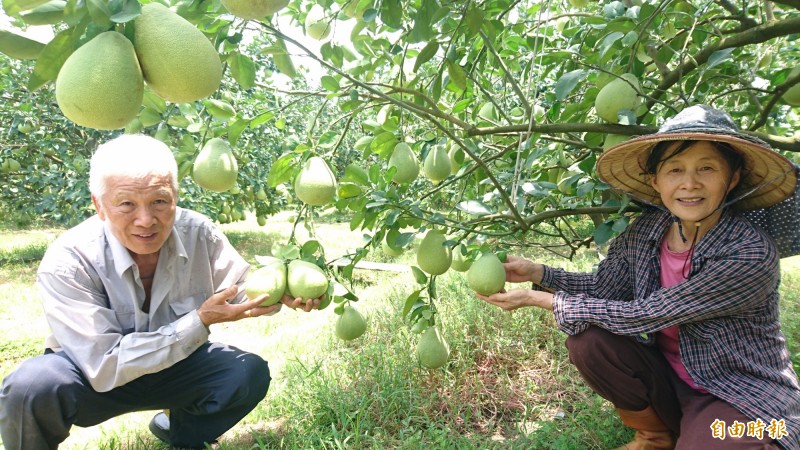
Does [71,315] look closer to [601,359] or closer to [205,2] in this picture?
[205,2]

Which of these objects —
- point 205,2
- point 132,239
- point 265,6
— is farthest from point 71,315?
point 265,6

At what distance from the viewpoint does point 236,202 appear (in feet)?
20.6

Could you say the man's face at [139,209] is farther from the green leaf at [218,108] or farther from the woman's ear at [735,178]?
the woman's ear at [735,178]

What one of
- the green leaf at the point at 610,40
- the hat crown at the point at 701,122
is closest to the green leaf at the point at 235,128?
the green leaf at the point at 610,40

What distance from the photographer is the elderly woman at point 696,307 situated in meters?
1.33

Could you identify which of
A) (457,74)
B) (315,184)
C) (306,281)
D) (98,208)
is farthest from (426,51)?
(98,208)

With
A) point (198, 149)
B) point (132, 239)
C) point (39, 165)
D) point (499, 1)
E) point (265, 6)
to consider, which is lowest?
point (39, 165)

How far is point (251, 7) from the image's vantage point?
0.78m

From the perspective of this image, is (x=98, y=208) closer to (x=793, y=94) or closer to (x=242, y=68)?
(x=242, y=68)

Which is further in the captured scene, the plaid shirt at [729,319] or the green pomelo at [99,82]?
the plaid shirt at [729,319]

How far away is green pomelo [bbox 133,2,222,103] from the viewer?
0.71m

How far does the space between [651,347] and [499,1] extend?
1205mm

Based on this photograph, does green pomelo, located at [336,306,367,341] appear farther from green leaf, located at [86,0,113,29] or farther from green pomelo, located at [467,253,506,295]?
green leaf, located at [86,0,113,29]

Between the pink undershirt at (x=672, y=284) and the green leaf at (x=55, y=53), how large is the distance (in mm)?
1588
